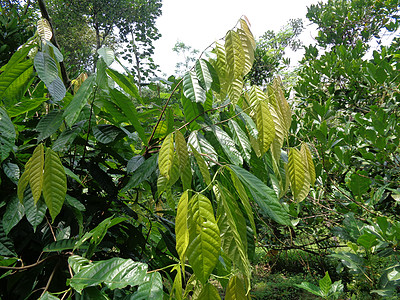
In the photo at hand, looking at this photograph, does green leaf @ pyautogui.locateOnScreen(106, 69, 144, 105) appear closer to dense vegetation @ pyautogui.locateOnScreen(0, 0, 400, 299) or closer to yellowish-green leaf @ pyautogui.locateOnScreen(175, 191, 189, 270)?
dense vegetation @ pyautogui.locateOnScreen(0, 0, 400, 299)

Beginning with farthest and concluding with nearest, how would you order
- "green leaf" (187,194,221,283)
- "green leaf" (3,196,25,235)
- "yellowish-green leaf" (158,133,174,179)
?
"green leaf" (3,196,25,235) → "yellowish-green leaf" (158,133,174,179) → "green leaf" (187,194,221,283)

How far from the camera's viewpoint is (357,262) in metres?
1.32

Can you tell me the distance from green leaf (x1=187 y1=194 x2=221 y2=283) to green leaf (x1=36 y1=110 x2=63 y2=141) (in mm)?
398

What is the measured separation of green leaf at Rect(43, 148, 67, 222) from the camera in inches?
18.7

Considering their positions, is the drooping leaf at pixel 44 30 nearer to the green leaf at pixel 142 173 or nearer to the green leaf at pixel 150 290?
the green leaf at pixel 142 173

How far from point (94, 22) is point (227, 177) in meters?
9.97

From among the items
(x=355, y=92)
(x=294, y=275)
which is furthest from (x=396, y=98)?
(x=294, y=275)

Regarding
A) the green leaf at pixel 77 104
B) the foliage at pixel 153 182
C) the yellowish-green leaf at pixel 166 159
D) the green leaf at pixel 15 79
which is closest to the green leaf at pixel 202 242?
the foliage at pixel 153 182

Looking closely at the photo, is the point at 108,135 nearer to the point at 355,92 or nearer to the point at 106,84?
the point at 106,84

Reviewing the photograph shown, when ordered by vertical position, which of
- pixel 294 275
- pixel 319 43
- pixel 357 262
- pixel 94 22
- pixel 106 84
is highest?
pixel 94 22

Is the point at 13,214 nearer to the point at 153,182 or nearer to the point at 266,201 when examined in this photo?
the point at 153,182

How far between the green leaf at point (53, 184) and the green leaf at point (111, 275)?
124 mm

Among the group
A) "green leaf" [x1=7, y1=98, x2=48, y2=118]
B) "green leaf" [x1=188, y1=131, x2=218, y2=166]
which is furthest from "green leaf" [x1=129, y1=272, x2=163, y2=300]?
"green leaf" [x1=7, y1=98, x2=48, y2=118]

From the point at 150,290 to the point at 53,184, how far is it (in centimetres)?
25
